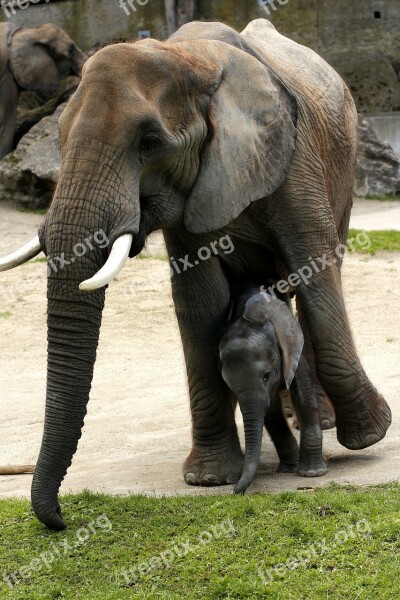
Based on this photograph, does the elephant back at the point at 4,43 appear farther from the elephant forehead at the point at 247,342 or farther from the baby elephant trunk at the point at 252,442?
the baby elephant trunk at the point at 252,442

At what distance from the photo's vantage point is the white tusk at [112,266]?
5016 mm

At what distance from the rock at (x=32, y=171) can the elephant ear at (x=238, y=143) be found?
10770 millimetres

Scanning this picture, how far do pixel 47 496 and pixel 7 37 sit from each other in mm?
14286

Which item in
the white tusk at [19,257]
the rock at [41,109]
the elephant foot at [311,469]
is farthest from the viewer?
the rock at [41,109]

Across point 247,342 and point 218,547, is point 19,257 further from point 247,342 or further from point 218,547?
point 218,547

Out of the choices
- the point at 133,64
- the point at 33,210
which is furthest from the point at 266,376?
the point at 33,210

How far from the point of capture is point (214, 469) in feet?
22.3

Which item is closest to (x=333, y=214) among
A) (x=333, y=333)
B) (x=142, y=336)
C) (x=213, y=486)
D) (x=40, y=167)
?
A: (x=333, y=333)

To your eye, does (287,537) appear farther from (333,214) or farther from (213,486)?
(333,214)

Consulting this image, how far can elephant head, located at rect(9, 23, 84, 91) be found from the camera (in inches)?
736

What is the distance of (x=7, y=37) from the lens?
1877cm

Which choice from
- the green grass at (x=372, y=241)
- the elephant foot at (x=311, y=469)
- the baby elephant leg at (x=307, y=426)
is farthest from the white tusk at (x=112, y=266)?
the green grass at (x=372, y=241)

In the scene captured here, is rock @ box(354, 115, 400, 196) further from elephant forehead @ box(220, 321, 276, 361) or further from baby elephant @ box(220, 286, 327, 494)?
elephant forehead @ box(220, 321, 276, 361)

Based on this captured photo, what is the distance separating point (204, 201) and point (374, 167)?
1253 cm
